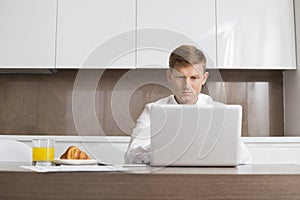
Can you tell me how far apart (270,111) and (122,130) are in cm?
109

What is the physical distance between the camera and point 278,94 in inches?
125

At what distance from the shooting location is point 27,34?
2912mm

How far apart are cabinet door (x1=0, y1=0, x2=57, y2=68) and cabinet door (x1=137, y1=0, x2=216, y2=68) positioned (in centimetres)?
61

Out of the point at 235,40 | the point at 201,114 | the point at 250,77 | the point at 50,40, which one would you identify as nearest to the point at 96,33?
the point at 50,40

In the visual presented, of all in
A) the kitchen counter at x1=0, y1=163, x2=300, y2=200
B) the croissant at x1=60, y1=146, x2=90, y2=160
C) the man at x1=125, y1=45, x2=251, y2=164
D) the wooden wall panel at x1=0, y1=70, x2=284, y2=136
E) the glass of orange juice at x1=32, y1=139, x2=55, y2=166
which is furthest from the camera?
the wooden wall panel at x1=0, y1=70, x2=284, y2=136

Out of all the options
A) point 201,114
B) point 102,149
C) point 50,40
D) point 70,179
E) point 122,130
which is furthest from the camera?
point 122,130

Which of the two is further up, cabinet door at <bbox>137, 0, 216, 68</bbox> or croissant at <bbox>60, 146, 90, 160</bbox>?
cabinet door at <bbox>137, 0, 216, 68</bbox>

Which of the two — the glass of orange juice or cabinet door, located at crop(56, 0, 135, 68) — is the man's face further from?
cabinet door, located at crop(56, 0, 135, 68)

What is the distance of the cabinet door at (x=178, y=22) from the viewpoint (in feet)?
9.57

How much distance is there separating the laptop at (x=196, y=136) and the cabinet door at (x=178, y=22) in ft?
5.74

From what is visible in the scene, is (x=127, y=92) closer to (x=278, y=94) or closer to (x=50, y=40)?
(x=50, y=40)

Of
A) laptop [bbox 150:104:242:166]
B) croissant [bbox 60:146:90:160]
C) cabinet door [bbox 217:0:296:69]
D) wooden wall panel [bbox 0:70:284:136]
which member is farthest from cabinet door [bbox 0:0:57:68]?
laptop [bbox 150:104:242:166]

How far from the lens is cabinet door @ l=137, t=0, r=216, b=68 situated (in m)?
2.92

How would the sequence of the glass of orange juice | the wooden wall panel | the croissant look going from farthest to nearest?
the wooden wall panel < the croissant < the glass of orange juice
